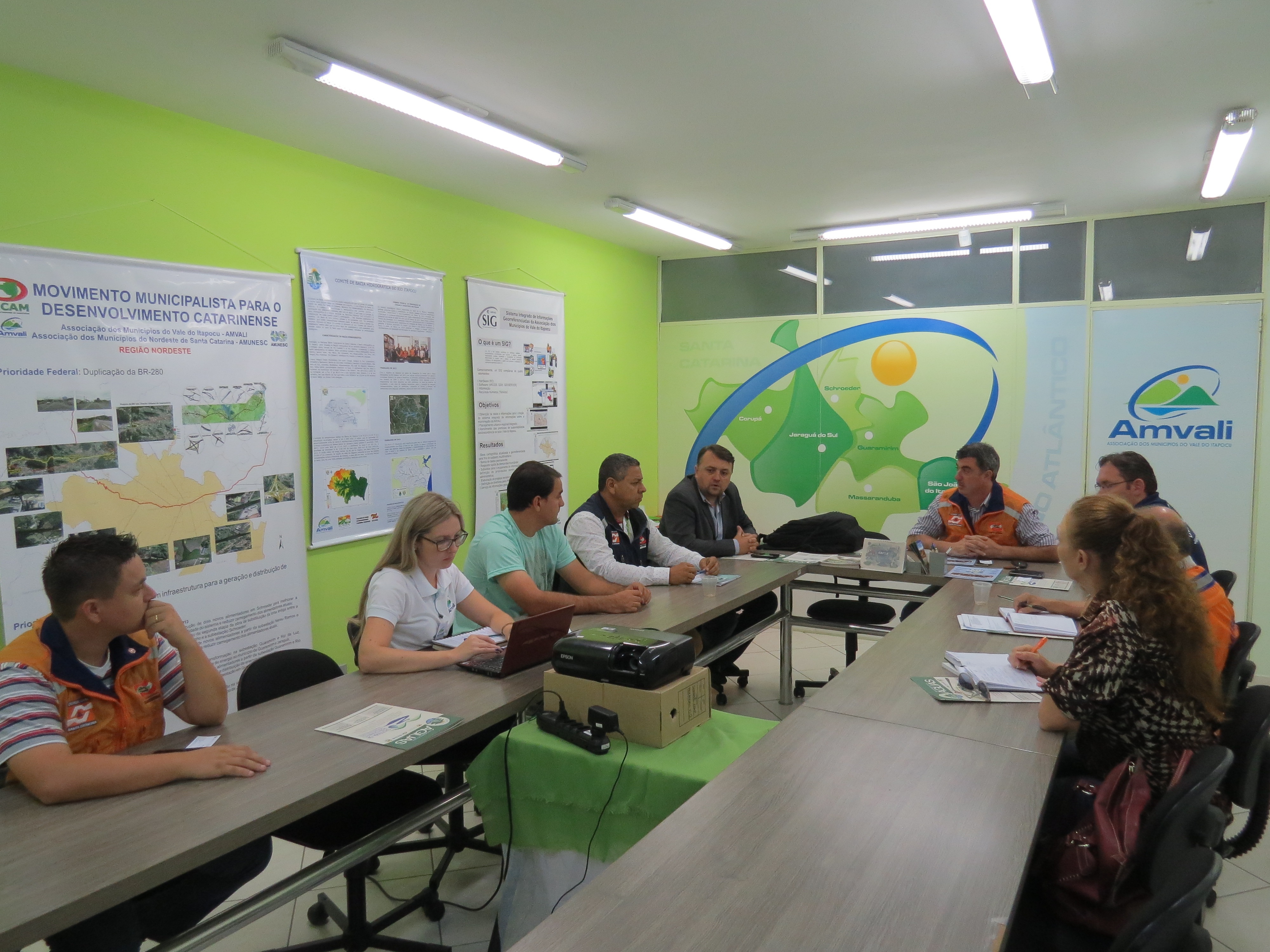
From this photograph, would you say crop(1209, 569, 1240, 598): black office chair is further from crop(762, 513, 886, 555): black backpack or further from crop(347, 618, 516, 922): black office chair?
crop(347, 618, 516, 922): black office chair

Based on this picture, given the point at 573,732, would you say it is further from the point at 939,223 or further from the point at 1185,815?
the point at 939,223

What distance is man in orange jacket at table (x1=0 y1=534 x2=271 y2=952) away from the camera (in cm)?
165

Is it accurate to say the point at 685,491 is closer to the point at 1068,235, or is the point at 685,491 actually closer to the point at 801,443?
the point at 801,443

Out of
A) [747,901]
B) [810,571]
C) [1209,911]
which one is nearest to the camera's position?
[747,901]

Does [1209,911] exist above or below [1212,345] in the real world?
below

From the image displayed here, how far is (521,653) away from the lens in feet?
8.05

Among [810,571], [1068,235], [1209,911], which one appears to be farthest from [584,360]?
[1209,911]

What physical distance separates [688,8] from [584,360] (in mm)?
3712

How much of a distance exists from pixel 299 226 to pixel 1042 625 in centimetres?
399

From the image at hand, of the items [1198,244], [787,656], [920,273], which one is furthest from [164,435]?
[1198,244]

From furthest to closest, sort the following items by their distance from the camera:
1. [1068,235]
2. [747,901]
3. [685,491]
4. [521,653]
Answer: [1068,235], [685,491], [521,653], [747,901]

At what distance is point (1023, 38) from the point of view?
2.79m

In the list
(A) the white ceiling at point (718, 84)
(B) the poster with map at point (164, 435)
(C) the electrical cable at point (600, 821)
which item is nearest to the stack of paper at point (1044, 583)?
(A) the white ceiling at point (718, 84)

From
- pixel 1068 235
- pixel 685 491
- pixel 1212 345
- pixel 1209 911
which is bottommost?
pixel 1209 911
